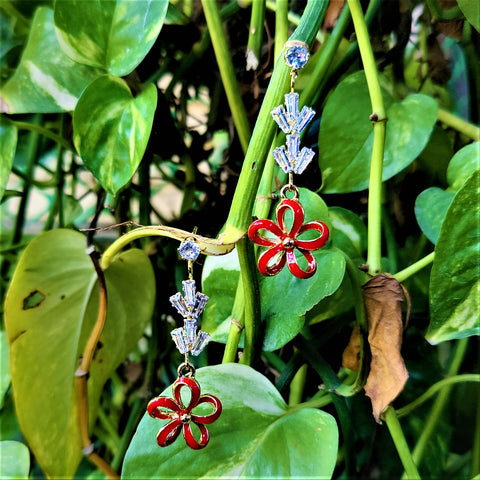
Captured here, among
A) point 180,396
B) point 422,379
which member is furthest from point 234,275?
point 422,379

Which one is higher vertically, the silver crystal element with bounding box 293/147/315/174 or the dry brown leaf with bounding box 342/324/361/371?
the silver crystal element with bounding box 293/147/315/174

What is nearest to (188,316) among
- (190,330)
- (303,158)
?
(190,330)

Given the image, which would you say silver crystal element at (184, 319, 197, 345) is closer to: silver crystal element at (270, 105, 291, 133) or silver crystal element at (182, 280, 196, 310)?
silver crystal element at (182, 280, 196, 310)

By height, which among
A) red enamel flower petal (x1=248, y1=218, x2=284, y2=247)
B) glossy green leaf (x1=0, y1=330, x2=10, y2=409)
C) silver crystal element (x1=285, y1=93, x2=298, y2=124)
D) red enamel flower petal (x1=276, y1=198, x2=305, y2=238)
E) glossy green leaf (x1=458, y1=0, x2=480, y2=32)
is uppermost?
glossy green leaf (x1=458, y1=0, x2=480, y2=32)

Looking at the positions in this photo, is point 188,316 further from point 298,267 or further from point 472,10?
point 472,10

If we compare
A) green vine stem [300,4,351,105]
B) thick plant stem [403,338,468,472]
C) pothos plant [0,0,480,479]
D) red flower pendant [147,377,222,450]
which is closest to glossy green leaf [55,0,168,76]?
pothos plant [0,0,480,479]

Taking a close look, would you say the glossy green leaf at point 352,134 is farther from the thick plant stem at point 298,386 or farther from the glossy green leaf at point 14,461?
the glossy green leaf at point 14,461

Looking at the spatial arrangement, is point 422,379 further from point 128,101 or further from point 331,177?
point 128,101
